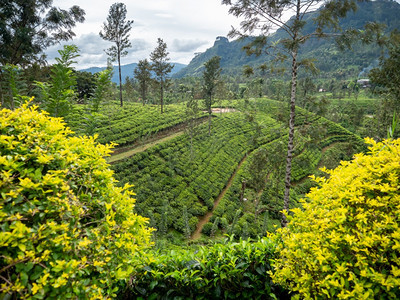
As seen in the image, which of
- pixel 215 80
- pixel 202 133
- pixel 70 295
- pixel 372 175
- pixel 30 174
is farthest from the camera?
pixel 202 133

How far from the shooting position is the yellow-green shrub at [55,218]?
1668 mm

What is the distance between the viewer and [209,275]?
117 inches

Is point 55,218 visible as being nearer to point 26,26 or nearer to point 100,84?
point 100,84

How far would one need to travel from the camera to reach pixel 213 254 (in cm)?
312

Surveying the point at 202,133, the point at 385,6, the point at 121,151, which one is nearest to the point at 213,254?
the point at 121,151

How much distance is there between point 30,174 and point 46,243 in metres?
0.65

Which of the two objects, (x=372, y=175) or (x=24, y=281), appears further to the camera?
(x=372, y=175)

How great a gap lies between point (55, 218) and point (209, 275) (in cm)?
215

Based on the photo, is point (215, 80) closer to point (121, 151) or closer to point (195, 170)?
point (195, 170)

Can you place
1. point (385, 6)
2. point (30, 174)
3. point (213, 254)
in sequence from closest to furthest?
1. point (30, 174)
2. point (213, 254)
3. point (385, 6)

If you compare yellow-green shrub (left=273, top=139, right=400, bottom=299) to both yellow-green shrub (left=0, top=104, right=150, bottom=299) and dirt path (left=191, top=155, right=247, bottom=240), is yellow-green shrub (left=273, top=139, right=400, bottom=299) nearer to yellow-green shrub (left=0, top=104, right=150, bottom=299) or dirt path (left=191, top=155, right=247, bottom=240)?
yellow-green shrub (left=0, top=104, right=150, bottom=299)

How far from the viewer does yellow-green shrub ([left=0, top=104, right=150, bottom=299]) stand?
1.67m

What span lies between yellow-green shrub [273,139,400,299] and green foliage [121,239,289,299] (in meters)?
0.40

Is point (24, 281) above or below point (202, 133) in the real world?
above
